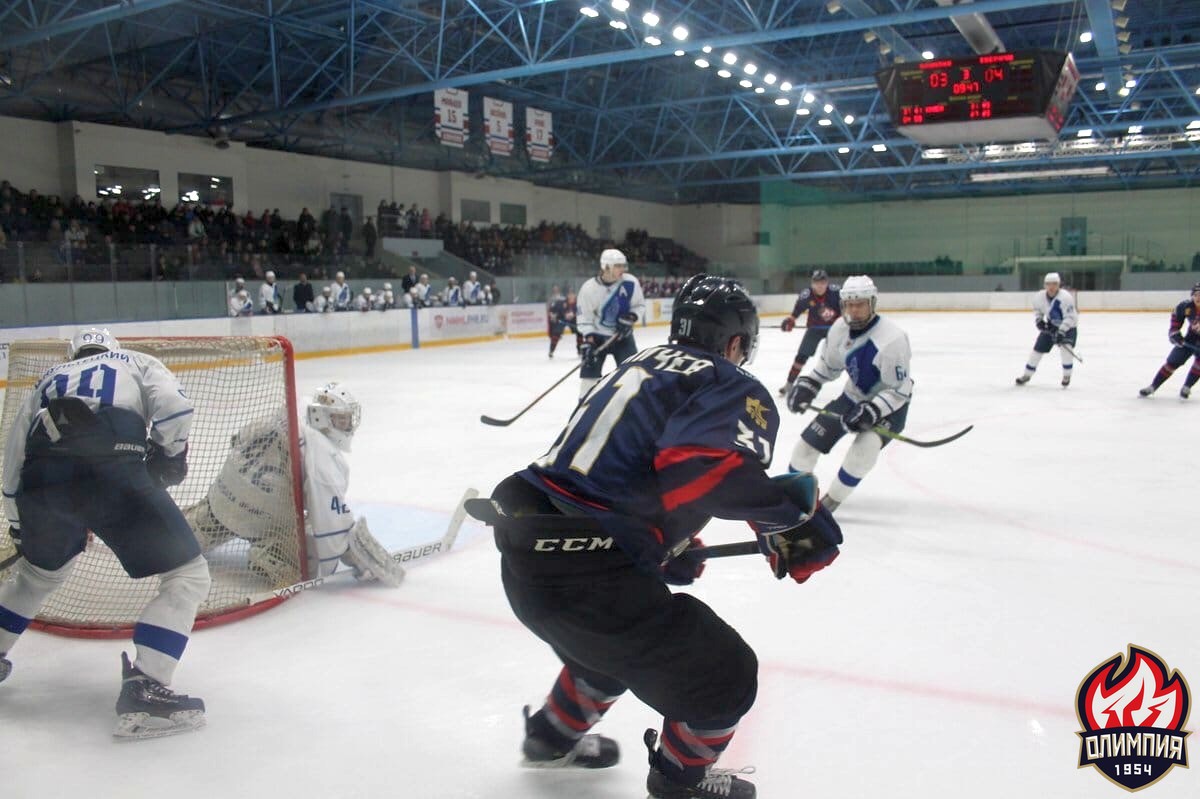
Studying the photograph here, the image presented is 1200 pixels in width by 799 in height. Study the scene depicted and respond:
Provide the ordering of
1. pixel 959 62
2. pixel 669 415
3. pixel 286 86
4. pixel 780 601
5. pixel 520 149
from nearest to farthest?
1. pixel 669 415
2. pixel 780 601
3. pixel 959 62
4. pixel 286 86
5. pixel 520 149

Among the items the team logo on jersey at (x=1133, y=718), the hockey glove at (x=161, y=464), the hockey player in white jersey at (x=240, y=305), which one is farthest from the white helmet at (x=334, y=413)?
the hockey player in white jersey at (x=240, y=305)

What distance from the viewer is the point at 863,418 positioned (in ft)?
14.1

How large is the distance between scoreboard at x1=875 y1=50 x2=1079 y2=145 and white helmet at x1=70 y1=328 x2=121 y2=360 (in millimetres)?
12300

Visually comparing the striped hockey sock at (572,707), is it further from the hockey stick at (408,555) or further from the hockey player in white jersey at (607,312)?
the hockey player in white jersey at (607,312)

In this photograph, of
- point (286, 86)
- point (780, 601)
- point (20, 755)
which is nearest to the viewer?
point (20, 755)

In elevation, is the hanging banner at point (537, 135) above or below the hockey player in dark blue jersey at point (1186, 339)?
above

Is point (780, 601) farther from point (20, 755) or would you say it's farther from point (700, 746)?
point (20, 755)

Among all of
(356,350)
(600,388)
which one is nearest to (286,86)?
(356,350)

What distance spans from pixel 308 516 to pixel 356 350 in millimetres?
11326

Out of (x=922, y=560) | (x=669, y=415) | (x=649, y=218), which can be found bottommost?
(x=922, y=560)

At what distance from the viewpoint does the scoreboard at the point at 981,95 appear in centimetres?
1218

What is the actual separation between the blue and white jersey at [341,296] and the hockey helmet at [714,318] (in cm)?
1351

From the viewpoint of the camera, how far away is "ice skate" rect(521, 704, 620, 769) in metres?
2.15

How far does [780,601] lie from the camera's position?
3309 mm
